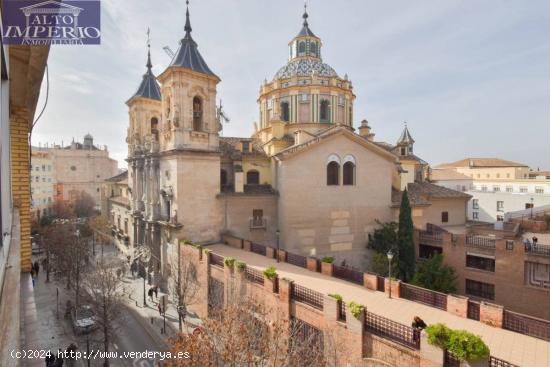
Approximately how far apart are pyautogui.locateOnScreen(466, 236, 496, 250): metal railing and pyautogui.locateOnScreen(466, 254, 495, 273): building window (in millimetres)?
805

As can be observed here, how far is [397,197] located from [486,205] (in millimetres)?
23682

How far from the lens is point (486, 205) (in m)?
43.5

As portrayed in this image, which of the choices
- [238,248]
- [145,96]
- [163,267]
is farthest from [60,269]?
[145,96]

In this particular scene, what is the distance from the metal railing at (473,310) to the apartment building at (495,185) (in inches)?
1350

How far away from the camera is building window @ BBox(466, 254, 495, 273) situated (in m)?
21.8

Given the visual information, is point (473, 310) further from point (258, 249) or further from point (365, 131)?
→ point (365, 131)

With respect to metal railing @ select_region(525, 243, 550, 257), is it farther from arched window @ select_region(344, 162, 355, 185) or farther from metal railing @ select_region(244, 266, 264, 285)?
metal railing @ select_region(244, 266, 264, 285)

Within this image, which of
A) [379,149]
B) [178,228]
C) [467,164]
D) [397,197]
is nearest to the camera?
[178,228]

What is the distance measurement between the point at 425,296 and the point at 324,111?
22359 millimetres

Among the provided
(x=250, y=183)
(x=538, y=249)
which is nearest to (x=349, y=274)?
(x=250, y=183)

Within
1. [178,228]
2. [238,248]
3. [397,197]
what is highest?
[397,197]

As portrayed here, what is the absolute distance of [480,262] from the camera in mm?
22234

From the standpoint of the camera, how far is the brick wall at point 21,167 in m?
6.23

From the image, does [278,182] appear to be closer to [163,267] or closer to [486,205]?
[163,267]
